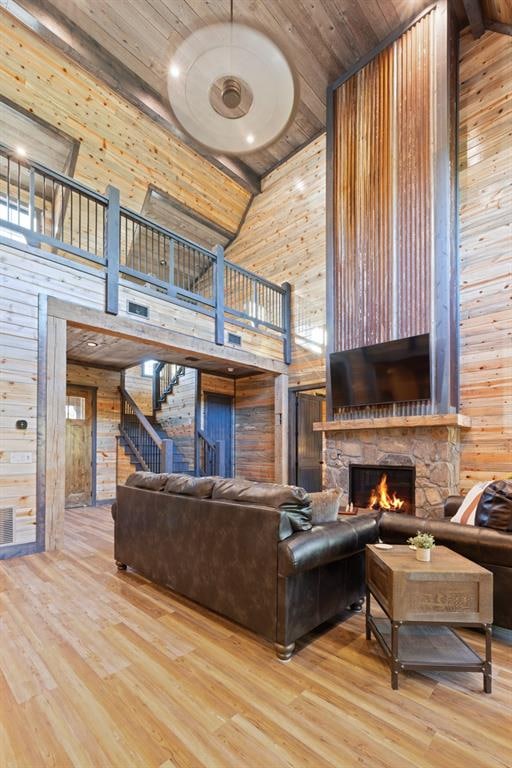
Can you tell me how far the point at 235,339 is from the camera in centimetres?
646

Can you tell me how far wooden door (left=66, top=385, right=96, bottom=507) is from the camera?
6.73 meters

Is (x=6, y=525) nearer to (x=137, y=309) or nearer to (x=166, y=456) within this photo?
(x=166, y=456)

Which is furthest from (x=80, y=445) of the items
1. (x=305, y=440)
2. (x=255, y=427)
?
(x=305, y=440)

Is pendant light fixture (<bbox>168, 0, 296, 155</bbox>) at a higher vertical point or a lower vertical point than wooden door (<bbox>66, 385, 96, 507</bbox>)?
higher

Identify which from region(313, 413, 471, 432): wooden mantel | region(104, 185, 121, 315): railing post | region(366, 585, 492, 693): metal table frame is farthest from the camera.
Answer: region(104, 185, 121, 315): railing post

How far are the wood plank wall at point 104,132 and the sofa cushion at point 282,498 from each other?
6240 mm

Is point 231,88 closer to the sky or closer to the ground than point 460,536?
closer to the sky

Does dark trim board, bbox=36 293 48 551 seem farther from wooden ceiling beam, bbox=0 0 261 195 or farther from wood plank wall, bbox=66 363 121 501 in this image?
wood plank wall, bbox=66 363 121 501

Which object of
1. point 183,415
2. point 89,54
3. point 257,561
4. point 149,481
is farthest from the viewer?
point 183,415

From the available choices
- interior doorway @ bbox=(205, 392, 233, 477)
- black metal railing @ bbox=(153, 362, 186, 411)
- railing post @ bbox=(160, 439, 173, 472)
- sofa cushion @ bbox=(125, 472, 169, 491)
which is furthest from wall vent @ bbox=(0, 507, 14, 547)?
black metal railing @ bbox=(153, 362, 186, 411)

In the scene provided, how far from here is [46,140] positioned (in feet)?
20.3

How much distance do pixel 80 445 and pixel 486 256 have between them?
22.8 feet

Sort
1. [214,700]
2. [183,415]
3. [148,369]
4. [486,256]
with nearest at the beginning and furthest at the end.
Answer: [214,700], [486,256], [183,415], [148,369]

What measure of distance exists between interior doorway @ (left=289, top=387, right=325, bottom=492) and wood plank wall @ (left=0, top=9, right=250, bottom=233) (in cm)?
428
